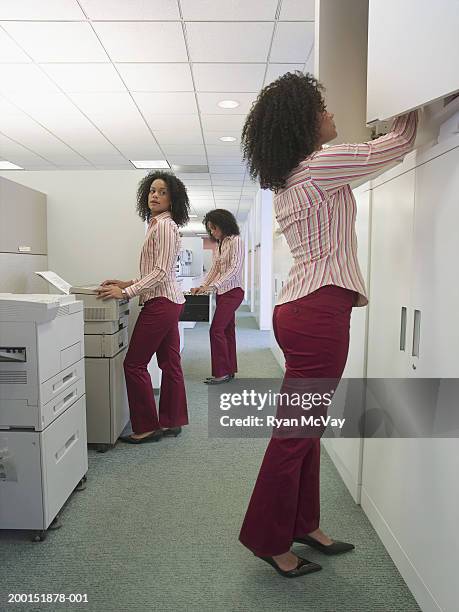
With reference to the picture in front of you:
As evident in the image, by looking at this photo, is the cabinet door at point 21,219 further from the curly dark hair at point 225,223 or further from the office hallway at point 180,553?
the curly dark hair at point 225,223

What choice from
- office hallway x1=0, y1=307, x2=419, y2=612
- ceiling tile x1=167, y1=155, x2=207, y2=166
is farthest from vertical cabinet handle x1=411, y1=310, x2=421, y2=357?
ceiling tile x1=167, y1=155, x2=207, y2=166

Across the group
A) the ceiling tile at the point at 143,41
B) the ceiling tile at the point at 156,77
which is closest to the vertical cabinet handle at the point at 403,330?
the ceiling tile at the point at 143,41

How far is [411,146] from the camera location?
1211 millimetres

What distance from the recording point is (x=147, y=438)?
97.3 inches

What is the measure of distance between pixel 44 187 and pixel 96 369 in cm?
129

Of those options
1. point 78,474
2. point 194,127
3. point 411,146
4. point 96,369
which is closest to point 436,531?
point 411,146

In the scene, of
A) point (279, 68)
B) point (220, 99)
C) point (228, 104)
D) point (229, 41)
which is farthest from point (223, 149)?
point (229, 41)

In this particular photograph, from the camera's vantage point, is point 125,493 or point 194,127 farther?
point 194,127

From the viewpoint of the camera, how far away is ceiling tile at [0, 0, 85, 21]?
274cm

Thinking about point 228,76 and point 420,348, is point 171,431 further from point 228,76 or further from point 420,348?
point 228,76

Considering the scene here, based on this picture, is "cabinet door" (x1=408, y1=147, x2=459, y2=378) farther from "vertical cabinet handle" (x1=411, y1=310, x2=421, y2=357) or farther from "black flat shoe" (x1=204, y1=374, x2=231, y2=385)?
"black flat shoe" (x1=204, y1=374, x2=231, y2=385)

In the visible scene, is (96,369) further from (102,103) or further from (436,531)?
(102,103)

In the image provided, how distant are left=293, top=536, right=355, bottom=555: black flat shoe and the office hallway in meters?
0.02

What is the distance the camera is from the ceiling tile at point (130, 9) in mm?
2725
